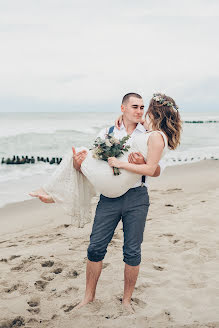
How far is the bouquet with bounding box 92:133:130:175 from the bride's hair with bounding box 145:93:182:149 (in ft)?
1.05

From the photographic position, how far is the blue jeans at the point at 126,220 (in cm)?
327

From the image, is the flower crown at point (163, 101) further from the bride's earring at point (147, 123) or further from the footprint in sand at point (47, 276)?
the footprint in sand at point (47, 276)

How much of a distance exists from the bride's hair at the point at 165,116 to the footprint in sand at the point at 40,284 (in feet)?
7.14

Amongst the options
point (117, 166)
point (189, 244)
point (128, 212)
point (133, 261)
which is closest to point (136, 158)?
point (117, 166)

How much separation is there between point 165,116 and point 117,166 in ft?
2.10

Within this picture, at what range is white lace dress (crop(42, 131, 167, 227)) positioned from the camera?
3162 mm

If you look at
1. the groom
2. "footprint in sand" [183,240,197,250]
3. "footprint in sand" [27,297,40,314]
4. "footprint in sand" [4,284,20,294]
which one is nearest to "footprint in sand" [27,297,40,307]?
"footprint in sand" [27,297,40,314]

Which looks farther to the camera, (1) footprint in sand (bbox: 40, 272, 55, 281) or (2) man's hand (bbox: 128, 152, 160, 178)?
(1) footprint in sand (bbox: 40, 272, 55, 281)

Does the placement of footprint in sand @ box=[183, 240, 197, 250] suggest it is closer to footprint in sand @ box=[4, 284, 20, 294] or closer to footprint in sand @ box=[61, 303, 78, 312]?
footprint in sand @ box=[61, 303, 78, 312]

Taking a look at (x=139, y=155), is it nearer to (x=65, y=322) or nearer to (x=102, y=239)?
(x=102, y=239)

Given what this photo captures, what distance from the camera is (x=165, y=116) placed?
129 inches

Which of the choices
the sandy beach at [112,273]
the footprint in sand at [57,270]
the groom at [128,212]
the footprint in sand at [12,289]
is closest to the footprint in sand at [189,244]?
the sandy beach at [112,273]

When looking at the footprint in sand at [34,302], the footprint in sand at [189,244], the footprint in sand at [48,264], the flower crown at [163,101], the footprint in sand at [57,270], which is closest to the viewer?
the flower crown at [163,101]

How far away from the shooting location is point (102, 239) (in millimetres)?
3326
